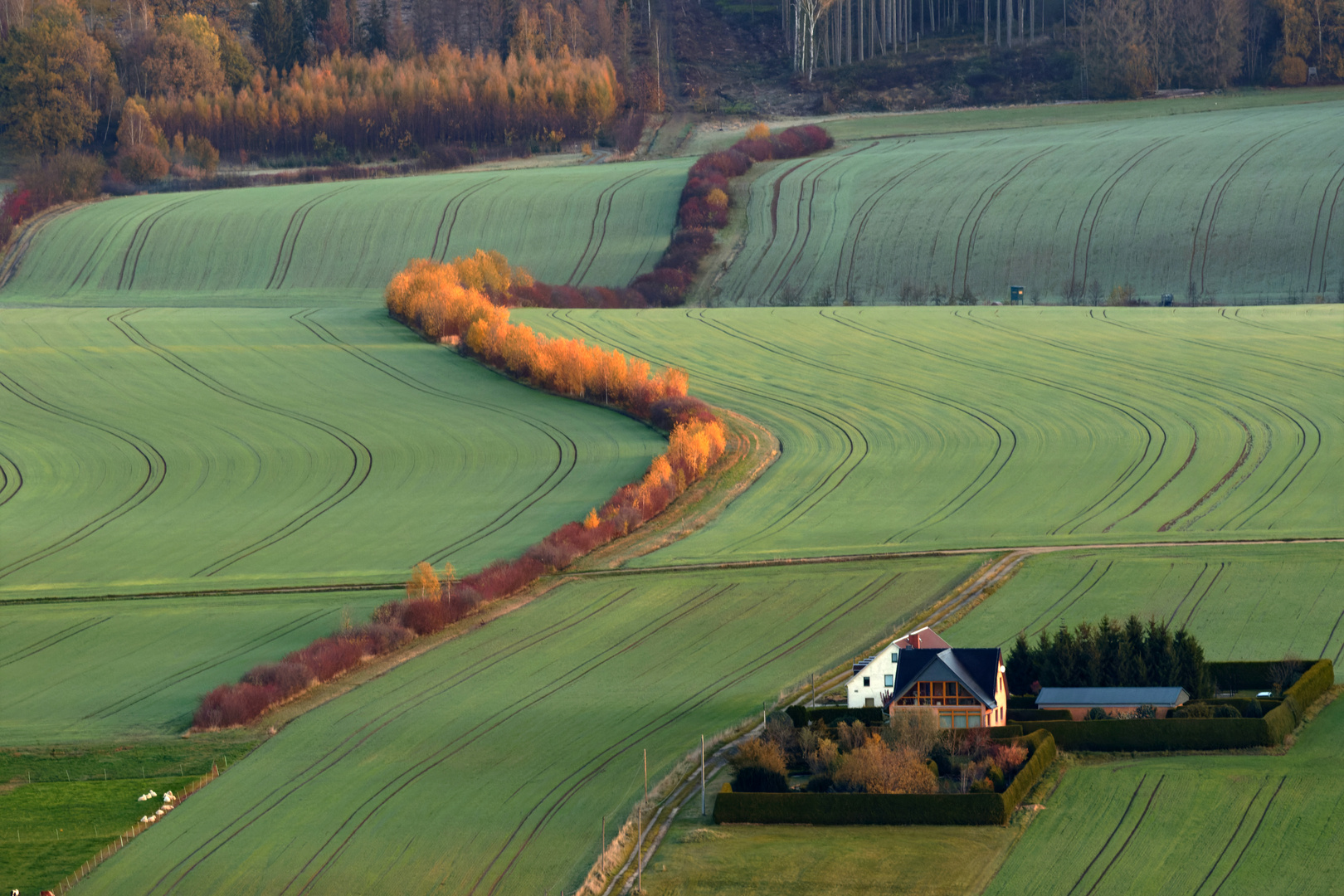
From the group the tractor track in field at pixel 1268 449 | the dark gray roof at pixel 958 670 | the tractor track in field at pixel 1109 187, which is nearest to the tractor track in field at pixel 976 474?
the tractor track in field at pixel 1268 449

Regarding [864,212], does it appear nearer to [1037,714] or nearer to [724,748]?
[1037,714]

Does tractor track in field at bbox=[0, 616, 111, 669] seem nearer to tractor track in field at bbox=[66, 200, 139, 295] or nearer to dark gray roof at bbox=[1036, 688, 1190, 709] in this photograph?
dark gray roof at bbox=[1036, 688, 1190, 709]

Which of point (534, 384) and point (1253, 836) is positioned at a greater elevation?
point (534, 384)

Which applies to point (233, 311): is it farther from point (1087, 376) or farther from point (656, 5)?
point (656, 5)

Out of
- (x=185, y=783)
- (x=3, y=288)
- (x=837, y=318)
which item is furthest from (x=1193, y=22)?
(x=185, y=783)

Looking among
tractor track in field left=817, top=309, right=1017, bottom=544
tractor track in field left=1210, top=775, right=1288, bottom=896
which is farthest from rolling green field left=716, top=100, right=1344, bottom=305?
tractor track in field left=1210, top=775, right=1288, bottom=896

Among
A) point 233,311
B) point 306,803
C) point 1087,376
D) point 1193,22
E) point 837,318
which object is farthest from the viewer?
point 1193,22

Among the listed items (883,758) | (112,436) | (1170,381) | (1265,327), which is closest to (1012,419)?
(1170,381)
